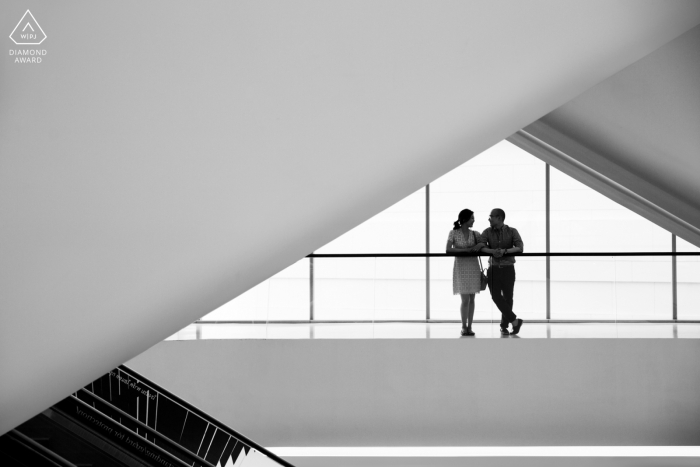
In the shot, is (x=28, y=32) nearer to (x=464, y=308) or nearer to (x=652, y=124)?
(x=652, y=124)

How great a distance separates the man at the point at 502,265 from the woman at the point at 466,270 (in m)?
0.17

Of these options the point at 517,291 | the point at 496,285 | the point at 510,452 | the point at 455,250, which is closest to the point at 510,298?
the point at 517,291

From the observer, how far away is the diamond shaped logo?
110 cm

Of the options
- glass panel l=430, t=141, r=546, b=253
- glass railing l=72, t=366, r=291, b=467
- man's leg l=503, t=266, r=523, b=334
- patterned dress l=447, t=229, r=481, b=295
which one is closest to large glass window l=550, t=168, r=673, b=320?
man's leg l=503, t=266, r=523, b=334

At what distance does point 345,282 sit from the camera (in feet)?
27.4

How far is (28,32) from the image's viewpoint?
1104 mm

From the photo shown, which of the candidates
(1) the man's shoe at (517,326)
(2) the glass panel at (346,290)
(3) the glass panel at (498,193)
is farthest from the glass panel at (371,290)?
(3) the glass panel at (498,193)

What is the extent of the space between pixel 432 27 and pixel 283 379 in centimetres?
725

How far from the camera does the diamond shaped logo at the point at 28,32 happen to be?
110cm

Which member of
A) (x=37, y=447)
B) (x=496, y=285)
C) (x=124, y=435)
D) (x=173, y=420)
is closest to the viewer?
(x=37, y=447)

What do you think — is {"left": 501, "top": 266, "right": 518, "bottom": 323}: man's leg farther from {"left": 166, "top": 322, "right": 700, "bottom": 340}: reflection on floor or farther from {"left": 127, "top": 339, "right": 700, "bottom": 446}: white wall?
{"left": 127, "top": 339, "right": 700, "bottom": 446}: white wall

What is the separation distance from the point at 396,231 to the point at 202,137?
17980 millimetres

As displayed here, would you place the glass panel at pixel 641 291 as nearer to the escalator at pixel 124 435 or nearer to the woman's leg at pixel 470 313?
the woman's leg at pixel 470 313

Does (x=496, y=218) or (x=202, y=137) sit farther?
(x=496, y=218)
